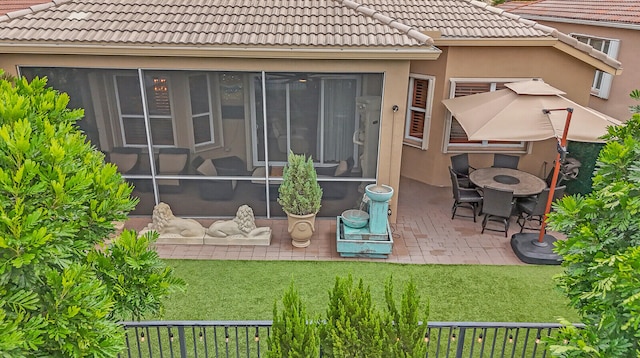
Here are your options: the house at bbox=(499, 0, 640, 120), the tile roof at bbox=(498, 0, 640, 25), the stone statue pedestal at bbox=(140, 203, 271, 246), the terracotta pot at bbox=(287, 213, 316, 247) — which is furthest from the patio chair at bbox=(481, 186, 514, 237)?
the tile roof at bbox=(498, 0, 640, 25)

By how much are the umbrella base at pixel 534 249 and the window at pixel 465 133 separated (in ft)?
10.1

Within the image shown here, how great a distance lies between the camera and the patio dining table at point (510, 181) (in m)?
A: 9.12

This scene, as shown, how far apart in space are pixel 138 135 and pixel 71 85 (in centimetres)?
152

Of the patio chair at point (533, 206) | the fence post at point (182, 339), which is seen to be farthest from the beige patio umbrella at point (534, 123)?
the fence post at point (182, 339)

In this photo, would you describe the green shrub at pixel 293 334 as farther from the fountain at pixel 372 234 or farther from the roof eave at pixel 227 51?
the roof eave at pixel 227 51

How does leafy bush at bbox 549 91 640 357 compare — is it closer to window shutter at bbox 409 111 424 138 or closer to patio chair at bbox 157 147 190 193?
patio chair at bbox 157 147 190 193

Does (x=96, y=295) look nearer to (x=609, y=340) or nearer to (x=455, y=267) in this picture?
(x=609, y=340)

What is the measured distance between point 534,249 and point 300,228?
4432 mm

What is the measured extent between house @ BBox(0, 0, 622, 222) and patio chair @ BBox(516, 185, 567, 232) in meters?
→ 2.67

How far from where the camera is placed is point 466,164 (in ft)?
34.9

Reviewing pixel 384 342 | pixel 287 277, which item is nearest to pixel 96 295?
pixel 384 342

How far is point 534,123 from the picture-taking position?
8.29 metres

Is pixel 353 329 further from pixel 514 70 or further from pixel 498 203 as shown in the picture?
pixel 514 70

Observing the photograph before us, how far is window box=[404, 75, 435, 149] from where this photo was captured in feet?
36.2
